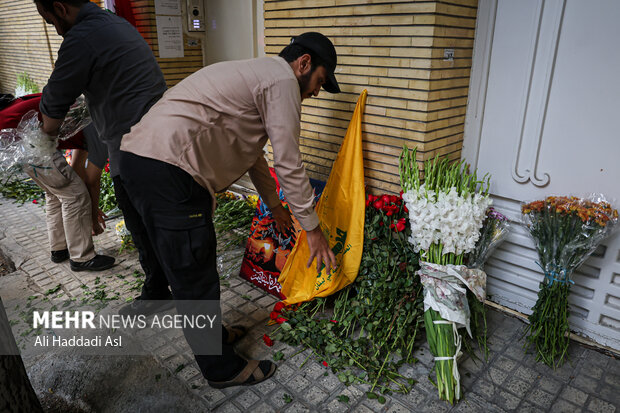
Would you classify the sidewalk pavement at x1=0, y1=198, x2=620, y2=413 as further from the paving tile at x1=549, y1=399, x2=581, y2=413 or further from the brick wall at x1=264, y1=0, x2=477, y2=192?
the brick wall at x1=264, y1=0, x2=477, y2=192

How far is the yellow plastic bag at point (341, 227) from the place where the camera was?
3064 millimetres

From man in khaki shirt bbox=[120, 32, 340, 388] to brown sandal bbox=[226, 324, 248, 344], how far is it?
0.64m

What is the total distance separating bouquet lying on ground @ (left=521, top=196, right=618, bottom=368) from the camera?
8.55 feet

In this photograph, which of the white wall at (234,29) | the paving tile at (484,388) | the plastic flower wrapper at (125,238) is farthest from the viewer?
the white wall at (234,29)

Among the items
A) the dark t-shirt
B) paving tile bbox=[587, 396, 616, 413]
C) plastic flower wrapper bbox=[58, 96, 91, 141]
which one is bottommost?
paving tile bbox=[587, 396, 616, 413]

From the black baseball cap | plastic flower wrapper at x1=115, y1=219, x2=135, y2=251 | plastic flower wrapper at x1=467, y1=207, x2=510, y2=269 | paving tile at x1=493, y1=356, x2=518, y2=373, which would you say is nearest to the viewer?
the black baseball cap

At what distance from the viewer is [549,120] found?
2875 millimetres

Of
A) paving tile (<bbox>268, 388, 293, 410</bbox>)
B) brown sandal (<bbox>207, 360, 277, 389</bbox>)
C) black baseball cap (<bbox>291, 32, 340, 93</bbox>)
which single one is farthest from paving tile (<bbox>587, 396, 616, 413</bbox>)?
black baseball cap (<bbox>291, 32, 340, 93</bbox>)

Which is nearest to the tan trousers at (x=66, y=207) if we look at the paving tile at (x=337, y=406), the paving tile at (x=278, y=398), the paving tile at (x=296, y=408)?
the paving tile at (x=278, y=398)

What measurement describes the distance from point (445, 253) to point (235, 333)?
148 cm

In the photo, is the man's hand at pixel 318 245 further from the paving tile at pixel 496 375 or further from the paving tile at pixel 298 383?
the paving tile at pixel 496 375

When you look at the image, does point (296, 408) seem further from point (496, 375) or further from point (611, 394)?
point (611, 394)

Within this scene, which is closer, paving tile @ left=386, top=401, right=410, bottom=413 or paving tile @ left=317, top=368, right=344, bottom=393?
paving tile @ left=386, top=401, right=410, bottom=413

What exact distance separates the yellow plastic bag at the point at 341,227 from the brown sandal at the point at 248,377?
67 centimetres
